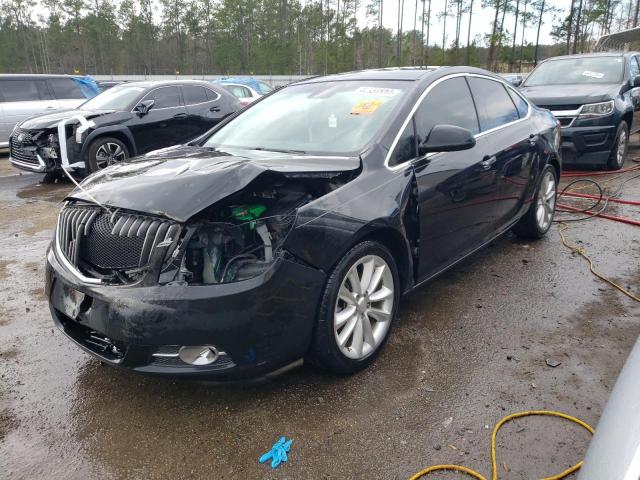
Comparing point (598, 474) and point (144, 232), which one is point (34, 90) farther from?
point (598, 474)

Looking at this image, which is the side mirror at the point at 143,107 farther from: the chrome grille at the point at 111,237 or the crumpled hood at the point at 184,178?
the chrome grille at the point at 111,237

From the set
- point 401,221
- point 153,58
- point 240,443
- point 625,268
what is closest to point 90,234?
point 240,443

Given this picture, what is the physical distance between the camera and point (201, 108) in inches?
365

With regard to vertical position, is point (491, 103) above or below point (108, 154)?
above

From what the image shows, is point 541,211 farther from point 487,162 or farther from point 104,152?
point 104,152

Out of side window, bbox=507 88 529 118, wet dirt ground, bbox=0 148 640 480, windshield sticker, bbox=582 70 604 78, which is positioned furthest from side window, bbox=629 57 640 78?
wet dirt ground, bbox=0 148 640 480

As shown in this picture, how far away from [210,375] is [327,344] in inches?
23.9

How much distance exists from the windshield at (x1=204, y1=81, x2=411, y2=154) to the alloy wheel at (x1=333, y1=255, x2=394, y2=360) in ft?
2.36

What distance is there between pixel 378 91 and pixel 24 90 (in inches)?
434

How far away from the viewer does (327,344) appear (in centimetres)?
257

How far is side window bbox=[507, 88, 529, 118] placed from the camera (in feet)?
15.0

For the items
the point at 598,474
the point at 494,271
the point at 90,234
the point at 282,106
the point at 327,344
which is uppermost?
the point at 282,106

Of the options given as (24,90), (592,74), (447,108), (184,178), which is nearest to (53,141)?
(24,90)

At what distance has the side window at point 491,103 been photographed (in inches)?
156
